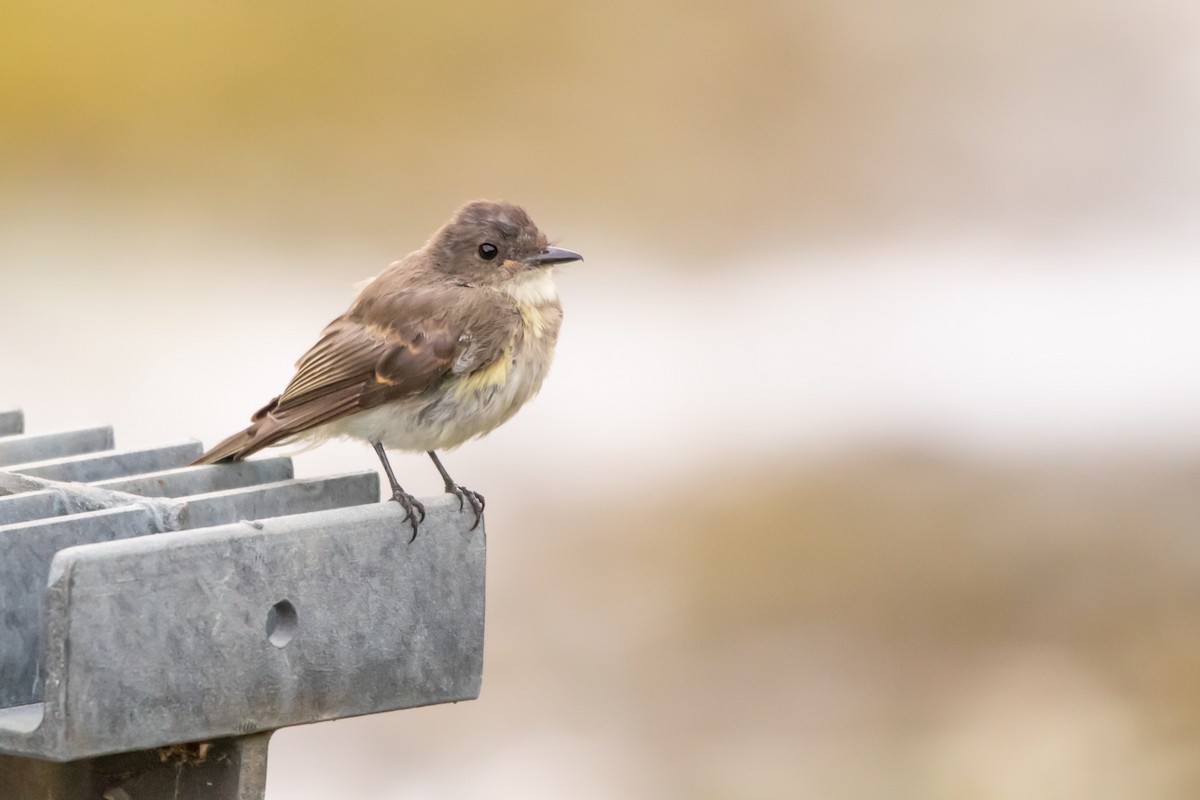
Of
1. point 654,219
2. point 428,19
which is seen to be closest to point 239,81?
point 428,19

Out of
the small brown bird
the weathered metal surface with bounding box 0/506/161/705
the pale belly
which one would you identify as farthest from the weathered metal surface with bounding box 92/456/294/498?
the pale belly

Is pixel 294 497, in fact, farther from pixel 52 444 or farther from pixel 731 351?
pixel 731 351

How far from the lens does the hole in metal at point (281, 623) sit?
3195 mm

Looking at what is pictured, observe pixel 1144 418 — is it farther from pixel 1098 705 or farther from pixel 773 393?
pixel 1098 705

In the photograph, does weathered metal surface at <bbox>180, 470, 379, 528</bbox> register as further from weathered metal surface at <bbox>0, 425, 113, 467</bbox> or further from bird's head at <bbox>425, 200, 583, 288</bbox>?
bird's head at <bbox>425, 200, 583, 288</bbox>

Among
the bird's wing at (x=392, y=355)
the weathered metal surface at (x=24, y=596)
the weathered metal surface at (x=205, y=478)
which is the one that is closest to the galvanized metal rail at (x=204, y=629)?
the weathered metal surface at (x=24, y=596)

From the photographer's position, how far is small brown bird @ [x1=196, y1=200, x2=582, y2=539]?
5.10 m

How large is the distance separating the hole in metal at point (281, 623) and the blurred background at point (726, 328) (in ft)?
12.9

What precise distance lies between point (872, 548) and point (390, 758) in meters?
2.54

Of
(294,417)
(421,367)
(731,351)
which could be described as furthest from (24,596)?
(731,351)

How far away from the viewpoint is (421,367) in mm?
5105

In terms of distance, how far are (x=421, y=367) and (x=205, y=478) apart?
1.10 m

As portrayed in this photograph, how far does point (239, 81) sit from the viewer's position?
15.7m

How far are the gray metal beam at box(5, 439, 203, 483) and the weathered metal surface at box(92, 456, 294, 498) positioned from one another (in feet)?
0.17
